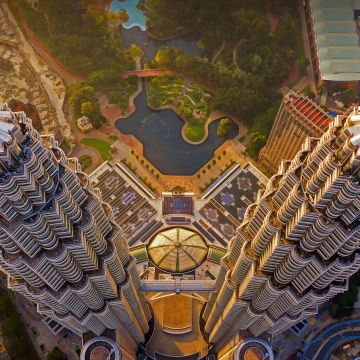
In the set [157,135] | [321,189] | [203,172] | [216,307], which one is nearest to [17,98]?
[157,135]

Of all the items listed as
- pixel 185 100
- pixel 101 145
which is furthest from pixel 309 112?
pixel 101 145

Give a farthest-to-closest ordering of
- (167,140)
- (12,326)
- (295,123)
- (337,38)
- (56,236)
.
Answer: (337,38) → (167,140) → (295,123) → (12,326) → (56,236)

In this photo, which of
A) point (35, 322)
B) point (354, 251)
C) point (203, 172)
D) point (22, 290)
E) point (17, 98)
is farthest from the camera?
point (17, 98)

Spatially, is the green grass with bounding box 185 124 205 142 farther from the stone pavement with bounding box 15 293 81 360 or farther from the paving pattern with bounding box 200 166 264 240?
the stone pavement with bounding box 15 293 81 360

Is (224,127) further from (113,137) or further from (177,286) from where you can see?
(177,286)

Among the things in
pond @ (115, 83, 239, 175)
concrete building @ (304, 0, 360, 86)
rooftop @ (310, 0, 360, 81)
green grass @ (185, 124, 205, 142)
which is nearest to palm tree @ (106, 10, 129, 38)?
pond @ (115, 83, 239, 175)

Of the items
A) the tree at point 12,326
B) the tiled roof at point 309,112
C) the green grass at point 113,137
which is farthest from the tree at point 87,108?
the tree at point 12,326

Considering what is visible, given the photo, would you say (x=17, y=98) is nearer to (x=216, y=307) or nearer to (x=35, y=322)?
(x=35, y=322)
